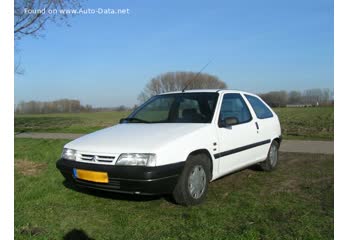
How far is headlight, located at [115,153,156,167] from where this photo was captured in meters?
3.95

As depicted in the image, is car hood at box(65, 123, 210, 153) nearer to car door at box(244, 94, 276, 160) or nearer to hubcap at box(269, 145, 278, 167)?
car door at box(244, 94, 276, 160)

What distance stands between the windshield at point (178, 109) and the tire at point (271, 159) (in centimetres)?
183

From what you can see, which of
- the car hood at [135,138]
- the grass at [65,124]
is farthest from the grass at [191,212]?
the grass at [65,124]

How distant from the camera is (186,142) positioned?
4.28 meters

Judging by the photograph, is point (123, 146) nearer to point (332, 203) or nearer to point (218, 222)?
point (218, 222)

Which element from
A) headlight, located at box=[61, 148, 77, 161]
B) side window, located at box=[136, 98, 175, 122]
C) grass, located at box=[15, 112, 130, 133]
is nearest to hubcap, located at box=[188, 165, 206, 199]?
side window, located at box=[136, 98, 175, 122]

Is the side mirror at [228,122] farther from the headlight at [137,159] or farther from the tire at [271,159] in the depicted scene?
the tire at [271,159]

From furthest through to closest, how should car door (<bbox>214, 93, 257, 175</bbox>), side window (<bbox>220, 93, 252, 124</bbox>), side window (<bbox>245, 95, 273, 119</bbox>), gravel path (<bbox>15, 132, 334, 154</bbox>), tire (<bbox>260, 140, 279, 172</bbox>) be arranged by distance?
1. gravel path (<bbox>15, 132, 334, 154</bbox>)
2. tire (<bbox>260, 140, 279, 172</bbox>)
3. side window (<bbox>245, 95, 273, 119</bbox>)
4. side window (<bbox>220, 93, 252, 124</bbox>)
5. car door (<bbox>214, 93, 257, 175</bbox>)

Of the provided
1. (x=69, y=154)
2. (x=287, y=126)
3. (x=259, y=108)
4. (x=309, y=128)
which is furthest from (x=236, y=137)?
(x=287, y=126)

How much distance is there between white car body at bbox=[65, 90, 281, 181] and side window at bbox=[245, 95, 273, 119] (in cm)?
A: 17

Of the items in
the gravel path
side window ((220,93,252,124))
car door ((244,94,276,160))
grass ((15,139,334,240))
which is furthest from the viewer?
the gravel path

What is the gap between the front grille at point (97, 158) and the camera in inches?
161

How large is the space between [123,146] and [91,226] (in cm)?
95
